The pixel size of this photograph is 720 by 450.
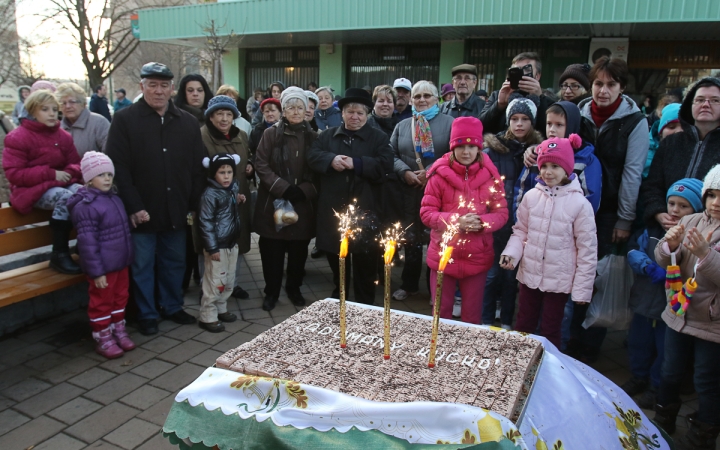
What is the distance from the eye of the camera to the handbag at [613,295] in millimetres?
3751

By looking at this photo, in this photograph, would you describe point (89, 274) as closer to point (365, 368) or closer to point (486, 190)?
point (365, 368)

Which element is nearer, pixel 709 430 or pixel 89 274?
pixel 709 430

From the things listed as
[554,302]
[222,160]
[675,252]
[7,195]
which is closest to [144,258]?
[222,160]

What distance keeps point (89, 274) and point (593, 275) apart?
3.64 m

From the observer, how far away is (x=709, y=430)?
2955mm

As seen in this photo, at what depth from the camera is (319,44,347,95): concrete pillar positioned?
16.0m

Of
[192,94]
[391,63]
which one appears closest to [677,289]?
[192,94]

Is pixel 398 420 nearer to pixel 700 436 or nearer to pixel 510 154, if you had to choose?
pixel 700 436

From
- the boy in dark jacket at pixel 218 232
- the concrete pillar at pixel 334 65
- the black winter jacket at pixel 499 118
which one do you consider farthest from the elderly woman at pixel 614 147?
the concrete pillar at pixel 334 65

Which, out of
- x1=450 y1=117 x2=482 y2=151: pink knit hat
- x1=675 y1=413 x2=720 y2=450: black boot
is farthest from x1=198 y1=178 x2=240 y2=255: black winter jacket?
x1=675 y1=413 x2=720 y2=450: black boot

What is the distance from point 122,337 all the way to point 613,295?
3.82 m

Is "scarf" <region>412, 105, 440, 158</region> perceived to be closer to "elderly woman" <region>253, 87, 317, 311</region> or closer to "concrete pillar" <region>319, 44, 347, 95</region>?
"elderly woman" <region>253, 87, 317, 311</region>

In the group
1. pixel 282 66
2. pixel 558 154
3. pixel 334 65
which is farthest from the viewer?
pixel 282 66

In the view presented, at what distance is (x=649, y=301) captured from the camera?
11.3 ft
